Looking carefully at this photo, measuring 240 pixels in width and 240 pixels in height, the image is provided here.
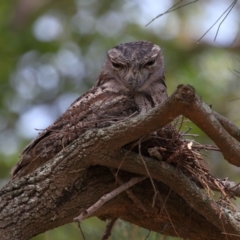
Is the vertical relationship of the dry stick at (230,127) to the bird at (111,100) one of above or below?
below

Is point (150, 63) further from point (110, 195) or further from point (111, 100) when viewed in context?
point (110, 195)

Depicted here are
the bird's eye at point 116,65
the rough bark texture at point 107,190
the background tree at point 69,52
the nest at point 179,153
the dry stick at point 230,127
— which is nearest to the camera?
the dry stick at point 230,127

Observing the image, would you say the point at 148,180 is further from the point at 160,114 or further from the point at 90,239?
the point at 90,239

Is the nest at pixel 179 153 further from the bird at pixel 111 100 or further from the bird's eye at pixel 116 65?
the bird's eye at pixel 116 65

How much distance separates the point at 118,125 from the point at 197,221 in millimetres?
875

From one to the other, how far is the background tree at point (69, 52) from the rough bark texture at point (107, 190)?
14.3 ft

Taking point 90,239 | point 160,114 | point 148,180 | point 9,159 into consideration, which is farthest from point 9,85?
point 160,114

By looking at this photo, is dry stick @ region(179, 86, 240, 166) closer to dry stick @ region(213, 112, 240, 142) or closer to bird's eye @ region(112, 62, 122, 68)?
dry stick @ region(213, 112, 240, 142)

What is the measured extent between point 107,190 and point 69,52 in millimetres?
6736

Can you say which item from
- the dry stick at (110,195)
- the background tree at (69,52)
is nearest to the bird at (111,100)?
the dry stick at (110,195)

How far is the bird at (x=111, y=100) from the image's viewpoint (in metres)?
4.20

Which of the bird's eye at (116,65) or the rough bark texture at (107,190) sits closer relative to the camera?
the rough bark texture at (107,190)

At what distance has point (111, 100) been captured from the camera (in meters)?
4.41

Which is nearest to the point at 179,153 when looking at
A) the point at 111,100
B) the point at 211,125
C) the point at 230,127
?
the point at 230,127
